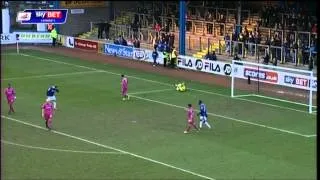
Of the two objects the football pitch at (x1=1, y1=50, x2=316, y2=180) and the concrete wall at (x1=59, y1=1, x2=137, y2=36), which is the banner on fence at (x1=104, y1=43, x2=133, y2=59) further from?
the concrete wall at (x1=59, y1=1, x2=137, y2=36)

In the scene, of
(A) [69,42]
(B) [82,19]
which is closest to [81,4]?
(B) [82,19]

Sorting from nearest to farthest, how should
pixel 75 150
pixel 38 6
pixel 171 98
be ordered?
pixel 75 150 < pixel 171 98 < pixel 38 6

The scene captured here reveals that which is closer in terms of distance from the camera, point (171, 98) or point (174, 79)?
point (171, 98)

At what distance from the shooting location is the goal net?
2964 centimetres

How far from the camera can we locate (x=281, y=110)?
28.6 metres

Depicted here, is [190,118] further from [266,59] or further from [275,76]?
[266,59]

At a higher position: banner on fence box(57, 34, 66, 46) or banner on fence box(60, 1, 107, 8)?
banner on fence box(60, 1, 107, 8)

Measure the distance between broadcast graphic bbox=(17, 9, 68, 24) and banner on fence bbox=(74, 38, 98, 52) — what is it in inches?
86.7

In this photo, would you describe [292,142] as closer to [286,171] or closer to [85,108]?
[286,171]

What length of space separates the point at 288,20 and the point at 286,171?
90.8 feet

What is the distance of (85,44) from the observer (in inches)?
2015

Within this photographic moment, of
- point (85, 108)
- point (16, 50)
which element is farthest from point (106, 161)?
point (16, 50)

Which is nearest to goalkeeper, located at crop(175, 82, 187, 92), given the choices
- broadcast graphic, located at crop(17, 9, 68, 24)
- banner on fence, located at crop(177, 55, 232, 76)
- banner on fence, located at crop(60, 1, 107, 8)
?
banner on fence, located at crop(177, 55, 232, 76)

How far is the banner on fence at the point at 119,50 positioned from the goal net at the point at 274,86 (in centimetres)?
1166
